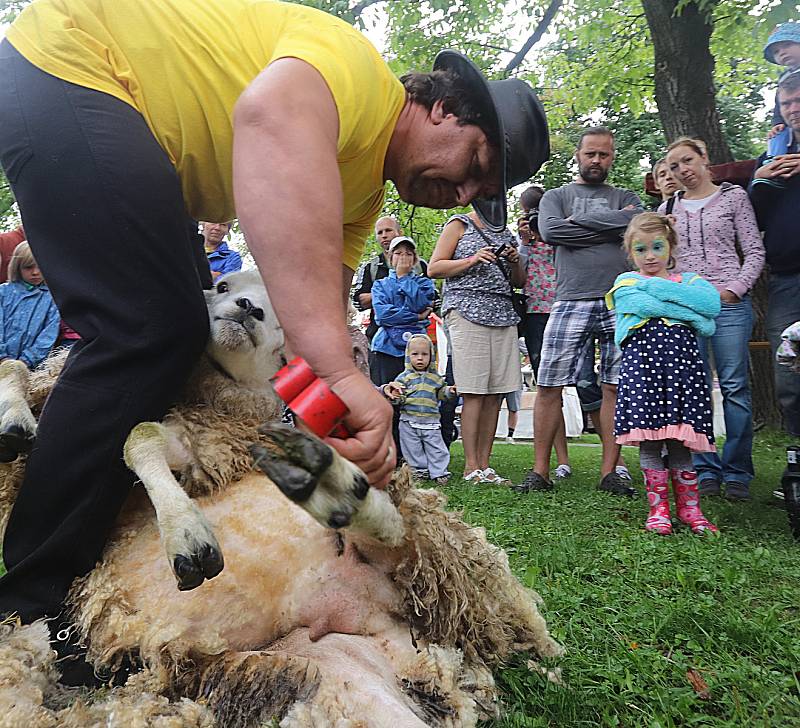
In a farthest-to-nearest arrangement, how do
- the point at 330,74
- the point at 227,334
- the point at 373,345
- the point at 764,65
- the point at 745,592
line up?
1. the point at 764,65
2. the point at 373,345
3. the point at 745,592
4. the point at 227,334
5. the point at 330,74

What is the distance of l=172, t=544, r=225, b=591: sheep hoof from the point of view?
159cm

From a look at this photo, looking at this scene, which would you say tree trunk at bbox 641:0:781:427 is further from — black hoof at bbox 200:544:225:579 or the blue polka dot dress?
black hoof at bbox 200:544:225:579

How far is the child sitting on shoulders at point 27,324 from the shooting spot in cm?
454

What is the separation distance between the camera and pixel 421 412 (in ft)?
Answer: 21.5

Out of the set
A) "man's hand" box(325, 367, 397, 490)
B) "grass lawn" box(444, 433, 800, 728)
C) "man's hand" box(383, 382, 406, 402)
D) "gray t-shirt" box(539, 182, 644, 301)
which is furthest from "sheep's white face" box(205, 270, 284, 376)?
"man's hand" box(383, 382, 406, 402)

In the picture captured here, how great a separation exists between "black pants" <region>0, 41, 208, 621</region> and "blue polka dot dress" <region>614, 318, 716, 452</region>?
2.97 metres

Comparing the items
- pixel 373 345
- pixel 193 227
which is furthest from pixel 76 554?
pixel 373 345

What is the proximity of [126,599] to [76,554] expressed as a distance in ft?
0.53

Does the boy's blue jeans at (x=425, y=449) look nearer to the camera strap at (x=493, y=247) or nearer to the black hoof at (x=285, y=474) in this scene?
the camera strap at (x=493, y=247)

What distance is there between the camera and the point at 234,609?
175cm

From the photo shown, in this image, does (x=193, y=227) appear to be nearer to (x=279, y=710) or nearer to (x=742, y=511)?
(x=279, y=710)

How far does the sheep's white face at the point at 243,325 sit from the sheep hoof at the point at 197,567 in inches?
28.2

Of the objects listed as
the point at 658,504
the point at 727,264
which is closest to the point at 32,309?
the point at 658,504

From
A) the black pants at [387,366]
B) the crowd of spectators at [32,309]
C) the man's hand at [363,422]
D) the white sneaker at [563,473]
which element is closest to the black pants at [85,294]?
the man's hand at [363,422]
